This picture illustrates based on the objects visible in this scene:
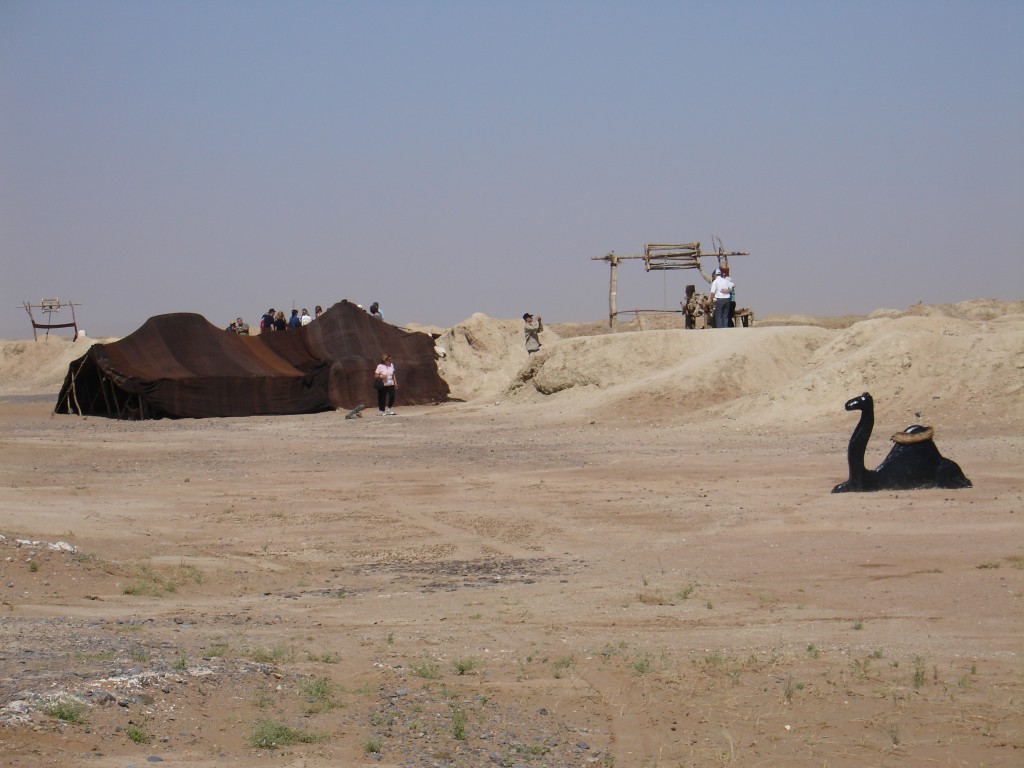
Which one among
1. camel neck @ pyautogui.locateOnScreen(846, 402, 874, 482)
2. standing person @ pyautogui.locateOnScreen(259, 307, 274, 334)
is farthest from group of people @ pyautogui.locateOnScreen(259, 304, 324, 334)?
camel neck @ pyautogui.locateOnScreen(846, 402, 874, 482)

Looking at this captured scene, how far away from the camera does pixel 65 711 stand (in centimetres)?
522

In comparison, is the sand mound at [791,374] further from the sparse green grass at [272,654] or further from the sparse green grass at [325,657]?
the sparse green grass at [272,654]

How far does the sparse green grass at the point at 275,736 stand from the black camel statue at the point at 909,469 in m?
8.77

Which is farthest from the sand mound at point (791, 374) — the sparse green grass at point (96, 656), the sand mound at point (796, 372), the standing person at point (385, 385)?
the sparse green grass at point (96, 656)

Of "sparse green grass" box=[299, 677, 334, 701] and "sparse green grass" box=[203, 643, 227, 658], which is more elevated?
"sparse green grass" box=[203, 643, 227, 658]

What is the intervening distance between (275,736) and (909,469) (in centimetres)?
929

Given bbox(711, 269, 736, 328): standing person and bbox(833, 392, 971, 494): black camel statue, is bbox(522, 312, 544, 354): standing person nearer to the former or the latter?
bbox(711, 269, 736, 328): standing person

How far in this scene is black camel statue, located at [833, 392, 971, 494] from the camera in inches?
505

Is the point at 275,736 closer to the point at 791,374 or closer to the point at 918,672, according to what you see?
the point at 918,672

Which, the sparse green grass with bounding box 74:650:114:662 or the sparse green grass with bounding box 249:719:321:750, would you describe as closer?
the sparse green grass with bounding box 249:719:321:750

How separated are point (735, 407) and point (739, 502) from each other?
989 cm

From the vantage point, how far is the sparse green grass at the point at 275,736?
209 inches

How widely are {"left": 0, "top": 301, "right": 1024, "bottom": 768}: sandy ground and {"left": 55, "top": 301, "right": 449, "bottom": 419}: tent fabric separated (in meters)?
8.19

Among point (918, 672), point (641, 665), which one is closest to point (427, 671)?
point (641, 665)
